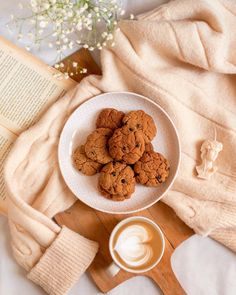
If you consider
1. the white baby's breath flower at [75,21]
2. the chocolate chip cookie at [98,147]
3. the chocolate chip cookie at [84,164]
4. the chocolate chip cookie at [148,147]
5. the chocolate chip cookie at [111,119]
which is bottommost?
the chocolate chip cookie at [84,164]

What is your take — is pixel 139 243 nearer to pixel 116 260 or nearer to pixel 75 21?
pixel 116 260

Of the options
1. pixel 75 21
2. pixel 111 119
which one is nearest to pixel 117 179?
pixel 111 119

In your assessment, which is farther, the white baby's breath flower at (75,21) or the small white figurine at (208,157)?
the small white figurine at (208,157)

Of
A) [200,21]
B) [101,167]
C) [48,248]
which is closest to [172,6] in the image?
[200,21]

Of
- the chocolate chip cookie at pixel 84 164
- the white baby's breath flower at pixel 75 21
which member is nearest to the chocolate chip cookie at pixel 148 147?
the chocolate chip cookie at pixel 84 164

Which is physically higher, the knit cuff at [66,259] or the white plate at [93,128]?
the white plate at [93,128]

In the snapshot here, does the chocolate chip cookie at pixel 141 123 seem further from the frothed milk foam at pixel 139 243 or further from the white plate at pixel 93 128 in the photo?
the frothed milk foam at pixel 139 243
